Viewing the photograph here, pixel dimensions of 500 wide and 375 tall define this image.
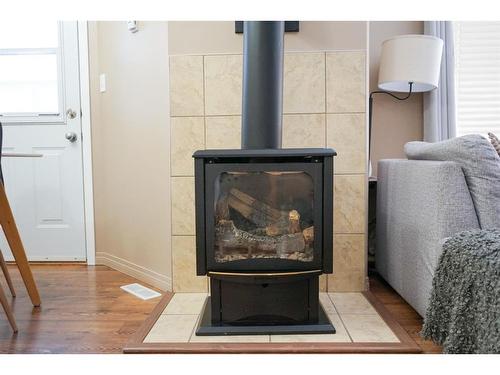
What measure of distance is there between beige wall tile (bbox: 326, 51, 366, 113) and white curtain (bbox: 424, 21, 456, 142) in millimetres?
807

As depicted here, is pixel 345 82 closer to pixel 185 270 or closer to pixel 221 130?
pixel 221 130

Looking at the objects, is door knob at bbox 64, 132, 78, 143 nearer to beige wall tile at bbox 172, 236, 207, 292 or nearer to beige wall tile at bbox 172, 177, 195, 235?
beige wall tile at bbox 172, 177, 195, 235

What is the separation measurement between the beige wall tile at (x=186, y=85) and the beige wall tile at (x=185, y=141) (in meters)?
0.04

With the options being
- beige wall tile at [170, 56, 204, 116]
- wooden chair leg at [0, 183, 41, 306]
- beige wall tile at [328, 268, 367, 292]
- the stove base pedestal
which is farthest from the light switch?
beige wall tile at [328, 268, 367, 292]

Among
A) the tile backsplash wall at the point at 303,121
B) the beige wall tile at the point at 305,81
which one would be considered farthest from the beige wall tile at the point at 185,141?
the beige wall tile at the point at 305,81

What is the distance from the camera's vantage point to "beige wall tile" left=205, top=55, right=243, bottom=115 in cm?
203

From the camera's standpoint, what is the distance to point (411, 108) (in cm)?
269

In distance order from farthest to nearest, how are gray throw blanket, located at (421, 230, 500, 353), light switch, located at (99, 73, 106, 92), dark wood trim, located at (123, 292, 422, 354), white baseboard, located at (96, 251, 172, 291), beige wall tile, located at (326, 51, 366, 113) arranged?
1. light switch, located at (99, 73, 106, 92)
2. white baseboard, located at (96, 251, 172, 291)
3. beige wall tile, located at (326, 51, 366, 113)
4. dark wood trim, located at (123, 292, 422, 354)
5. gray throw blanket, located at (421, 230, 500, 353)

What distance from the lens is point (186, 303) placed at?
1.92 metres

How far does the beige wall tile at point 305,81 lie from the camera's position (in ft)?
6.64
